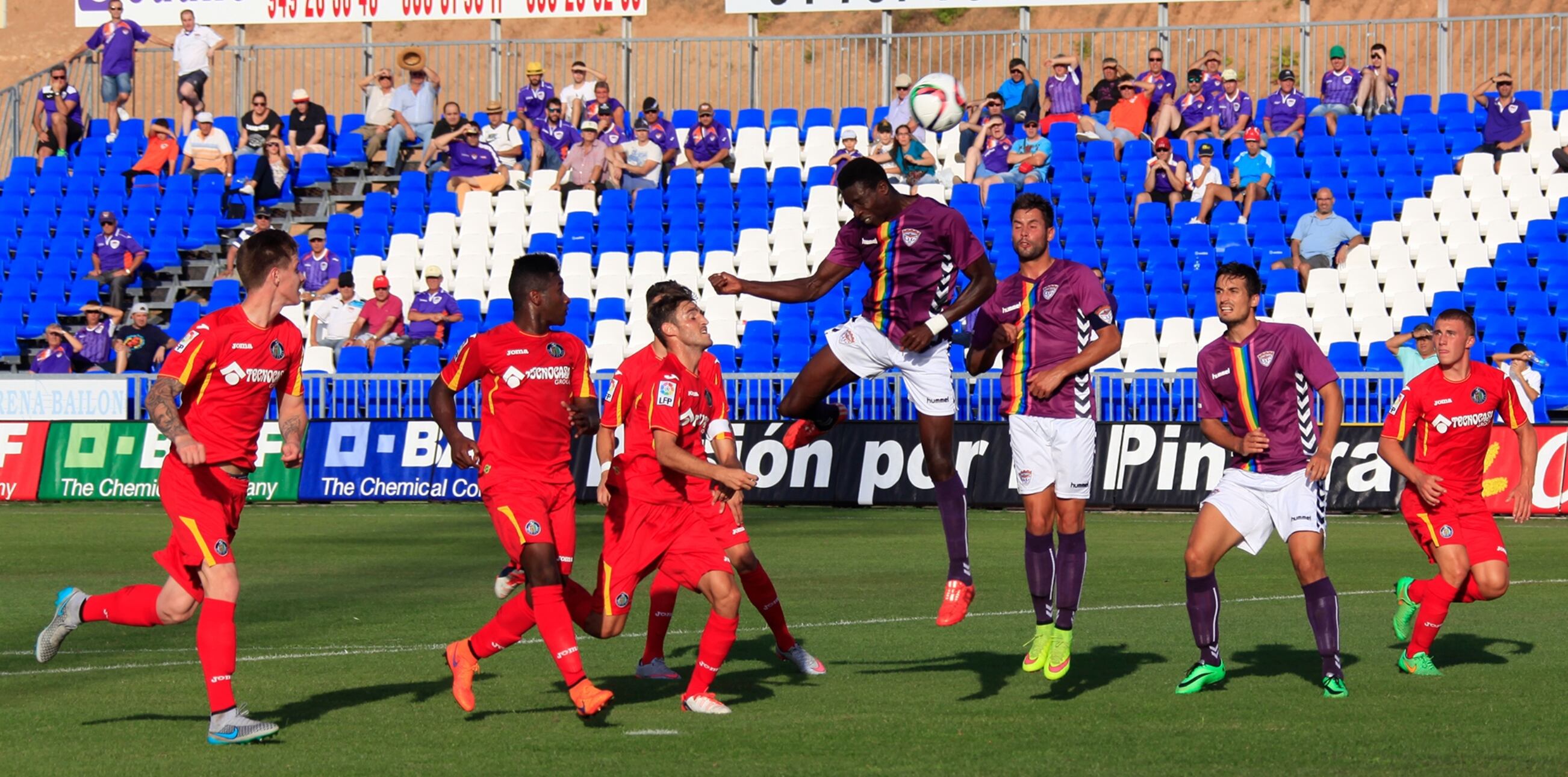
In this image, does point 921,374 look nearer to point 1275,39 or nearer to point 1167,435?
point 1167,435

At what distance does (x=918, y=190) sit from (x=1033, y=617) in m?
14.8

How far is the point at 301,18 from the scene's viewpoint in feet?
99.8

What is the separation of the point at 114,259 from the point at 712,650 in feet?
72.1

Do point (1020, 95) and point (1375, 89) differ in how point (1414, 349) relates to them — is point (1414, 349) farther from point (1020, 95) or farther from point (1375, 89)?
point (1020, 95)

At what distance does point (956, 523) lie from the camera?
31.8ft

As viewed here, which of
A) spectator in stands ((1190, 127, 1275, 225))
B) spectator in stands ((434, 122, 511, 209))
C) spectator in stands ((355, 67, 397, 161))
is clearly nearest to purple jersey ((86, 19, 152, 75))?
spectator in stands ((355, 67, 397, 161))

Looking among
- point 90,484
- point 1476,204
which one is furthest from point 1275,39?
point 90,484

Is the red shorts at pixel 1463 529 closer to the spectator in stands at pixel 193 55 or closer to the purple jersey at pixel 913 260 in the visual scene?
the purple jersey at pixel 913 260

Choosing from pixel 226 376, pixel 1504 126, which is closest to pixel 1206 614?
pixel 226 376

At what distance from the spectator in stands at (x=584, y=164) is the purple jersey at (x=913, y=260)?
18.5 meters

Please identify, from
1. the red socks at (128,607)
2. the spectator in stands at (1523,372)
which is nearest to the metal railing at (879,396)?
the spectator in stands at (1523,372)

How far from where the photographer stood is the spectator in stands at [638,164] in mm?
28281

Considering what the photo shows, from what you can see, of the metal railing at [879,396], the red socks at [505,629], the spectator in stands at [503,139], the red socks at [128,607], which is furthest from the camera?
the spectator in stands at [503,139]

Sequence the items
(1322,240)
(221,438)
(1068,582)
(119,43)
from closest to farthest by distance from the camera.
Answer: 1. (221,438)
2. (1068,582)
3. (1322,240)
4. (119,43)
